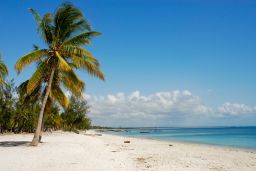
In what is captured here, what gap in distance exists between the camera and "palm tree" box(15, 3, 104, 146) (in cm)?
1802

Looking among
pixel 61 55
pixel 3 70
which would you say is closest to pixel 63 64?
pixel 61 55

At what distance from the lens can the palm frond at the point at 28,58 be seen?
56.5 feet

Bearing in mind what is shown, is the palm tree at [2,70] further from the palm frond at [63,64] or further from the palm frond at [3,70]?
the palm frond at [63,64]

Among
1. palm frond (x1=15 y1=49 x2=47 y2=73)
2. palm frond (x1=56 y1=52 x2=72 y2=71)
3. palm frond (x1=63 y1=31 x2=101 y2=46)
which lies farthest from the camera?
palm frond (x1=63 y1=31 x2=101 y2=46)

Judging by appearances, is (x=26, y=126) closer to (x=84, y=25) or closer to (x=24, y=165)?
(x=84, y=25)

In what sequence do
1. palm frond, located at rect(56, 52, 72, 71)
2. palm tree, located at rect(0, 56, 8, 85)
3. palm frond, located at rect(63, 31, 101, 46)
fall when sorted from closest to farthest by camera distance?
1. palm frond, located at rect(56, 52, 72, 71)
2. palm frond, located at rect(63, 31, 101, 46)
3. palm tree, located at rect(0, 56, 8, 85)

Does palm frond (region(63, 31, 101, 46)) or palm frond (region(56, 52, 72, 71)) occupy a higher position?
palm frond (region(63, 31, 101, 46))

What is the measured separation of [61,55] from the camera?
18.8m

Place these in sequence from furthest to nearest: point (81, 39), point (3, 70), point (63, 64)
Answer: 1. point (3, 70)
2. point (81, 39)
3. point (63, 64)

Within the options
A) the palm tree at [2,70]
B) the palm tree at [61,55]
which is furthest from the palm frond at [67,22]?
the palm tree at [2,70]

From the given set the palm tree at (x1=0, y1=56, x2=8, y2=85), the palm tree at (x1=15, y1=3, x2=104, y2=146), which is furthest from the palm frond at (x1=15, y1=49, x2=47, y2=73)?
the palm tree at (x1=0, y1=56, x2=8, y2=85)

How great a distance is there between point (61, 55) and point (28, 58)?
→ 7.16ft

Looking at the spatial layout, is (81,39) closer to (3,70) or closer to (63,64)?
(63,64)

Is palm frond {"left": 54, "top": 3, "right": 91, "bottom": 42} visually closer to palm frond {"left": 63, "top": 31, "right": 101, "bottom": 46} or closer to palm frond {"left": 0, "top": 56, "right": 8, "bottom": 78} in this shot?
palm frond {"left": 63, "top": 31, "right": 101, "bottom": 46}
